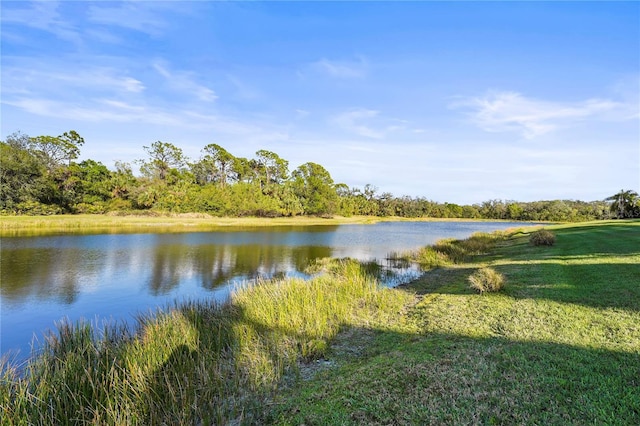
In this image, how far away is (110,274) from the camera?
51.3 feet

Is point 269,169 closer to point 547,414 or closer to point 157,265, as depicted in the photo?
point 157,265

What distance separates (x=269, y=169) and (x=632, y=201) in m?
74.6

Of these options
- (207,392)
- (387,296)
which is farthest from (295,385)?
Result: (387,296)

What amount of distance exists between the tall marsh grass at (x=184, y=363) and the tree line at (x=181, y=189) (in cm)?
5847

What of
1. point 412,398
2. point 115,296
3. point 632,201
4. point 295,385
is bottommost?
point 115,296

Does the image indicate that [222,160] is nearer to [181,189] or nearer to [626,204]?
[181,189]

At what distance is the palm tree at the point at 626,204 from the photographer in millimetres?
48969

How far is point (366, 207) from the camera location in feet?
327

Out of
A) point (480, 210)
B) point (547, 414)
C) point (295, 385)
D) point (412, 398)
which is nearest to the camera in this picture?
point (547, 414)

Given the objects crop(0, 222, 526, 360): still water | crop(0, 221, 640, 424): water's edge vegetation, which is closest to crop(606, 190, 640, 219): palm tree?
crop(0, 222, 526, 360): still water

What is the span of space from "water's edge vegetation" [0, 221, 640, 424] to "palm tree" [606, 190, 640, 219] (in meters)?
55.5

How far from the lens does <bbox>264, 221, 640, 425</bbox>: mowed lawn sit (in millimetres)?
3646

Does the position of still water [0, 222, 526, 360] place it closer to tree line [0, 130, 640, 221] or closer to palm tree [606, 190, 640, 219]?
tree line [0, 130, 640, 221]

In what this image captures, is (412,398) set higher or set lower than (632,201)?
lower
